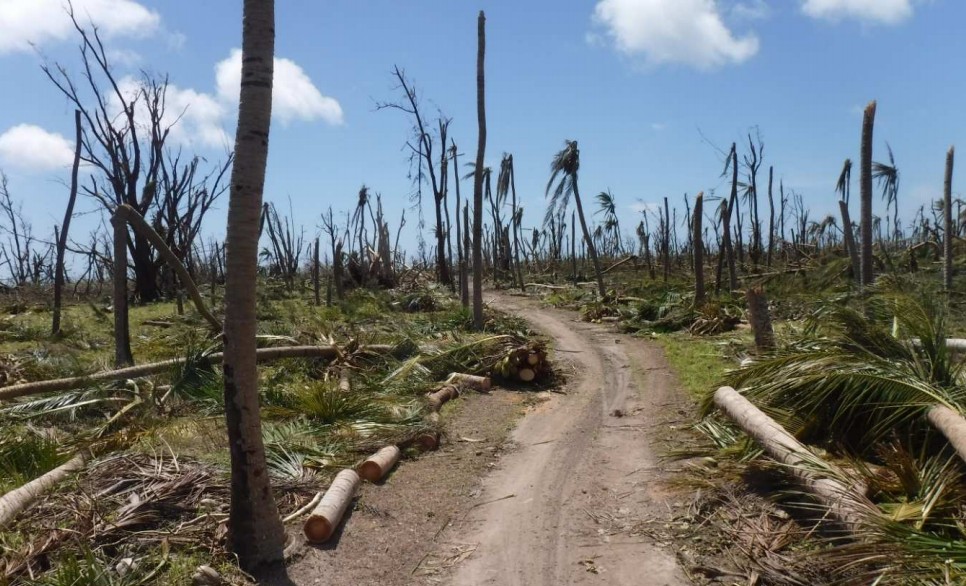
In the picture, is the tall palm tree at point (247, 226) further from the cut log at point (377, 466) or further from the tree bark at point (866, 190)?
the tree bark at point (866, 190)

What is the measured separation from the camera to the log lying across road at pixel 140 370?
8219 mm

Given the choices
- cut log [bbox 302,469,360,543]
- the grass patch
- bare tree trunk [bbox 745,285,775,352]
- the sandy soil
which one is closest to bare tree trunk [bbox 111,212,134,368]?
the sandy soil

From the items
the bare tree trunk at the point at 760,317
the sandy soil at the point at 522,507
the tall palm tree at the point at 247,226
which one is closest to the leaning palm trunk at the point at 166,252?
the sandy soil at the point at 522,507

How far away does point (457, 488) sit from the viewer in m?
A: 6.49

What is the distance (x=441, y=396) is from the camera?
9.73 metres

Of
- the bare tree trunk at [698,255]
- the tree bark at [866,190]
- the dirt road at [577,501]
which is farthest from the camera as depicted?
the bare tree trunk at [698,255]

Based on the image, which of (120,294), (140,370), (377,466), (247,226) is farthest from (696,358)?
(247,226)

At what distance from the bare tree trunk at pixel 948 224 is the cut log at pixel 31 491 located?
16401 mm

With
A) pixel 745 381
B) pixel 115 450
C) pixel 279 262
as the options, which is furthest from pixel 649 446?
pixel 279 262

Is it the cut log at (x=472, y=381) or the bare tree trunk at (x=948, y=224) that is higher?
the bare tree trunk at (x=948, y=224)

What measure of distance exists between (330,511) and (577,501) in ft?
6.84

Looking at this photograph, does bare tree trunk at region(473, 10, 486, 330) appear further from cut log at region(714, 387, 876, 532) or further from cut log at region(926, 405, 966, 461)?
cut log at region(926, 405, 966, 461)

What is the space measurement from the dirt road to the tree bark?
523cm

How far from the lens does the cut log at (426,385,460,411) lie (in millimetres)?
9391
